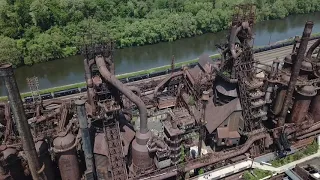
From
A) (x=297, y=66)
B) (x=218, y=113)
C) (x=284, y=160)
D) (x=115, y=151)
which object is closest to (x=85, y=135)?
(x=115, y=151)

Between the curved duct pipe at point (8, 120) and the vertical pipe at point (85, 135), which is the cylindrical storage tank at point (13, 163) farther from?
the vertical pipe at point (85, 135)

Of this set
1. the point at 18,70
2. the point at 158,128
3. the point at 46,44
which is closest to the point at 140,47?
the point at 46,44

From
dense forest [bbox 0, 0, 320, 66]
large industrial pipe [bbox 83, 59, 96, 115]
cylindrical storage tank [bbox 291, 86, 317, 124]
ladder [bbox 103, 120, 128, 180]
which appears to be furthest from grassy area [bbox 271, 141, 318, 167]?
dense forest [bbox 0, 0, 320, 66]

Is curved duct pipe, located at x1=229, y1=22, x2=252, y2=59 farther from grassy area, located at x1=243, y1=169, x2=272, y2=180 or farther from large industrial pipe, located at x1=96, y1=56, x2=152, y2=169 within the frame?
grassy area, located at x1=243, y1=169, x2=272, y2=180

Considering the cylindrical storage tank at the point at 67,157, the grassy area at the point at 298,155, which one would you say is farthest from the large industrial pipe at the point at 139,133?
the grassy area at the point at 298,155

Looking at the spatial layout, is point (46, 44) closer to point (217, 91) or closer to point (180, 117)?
point (180, 117)
